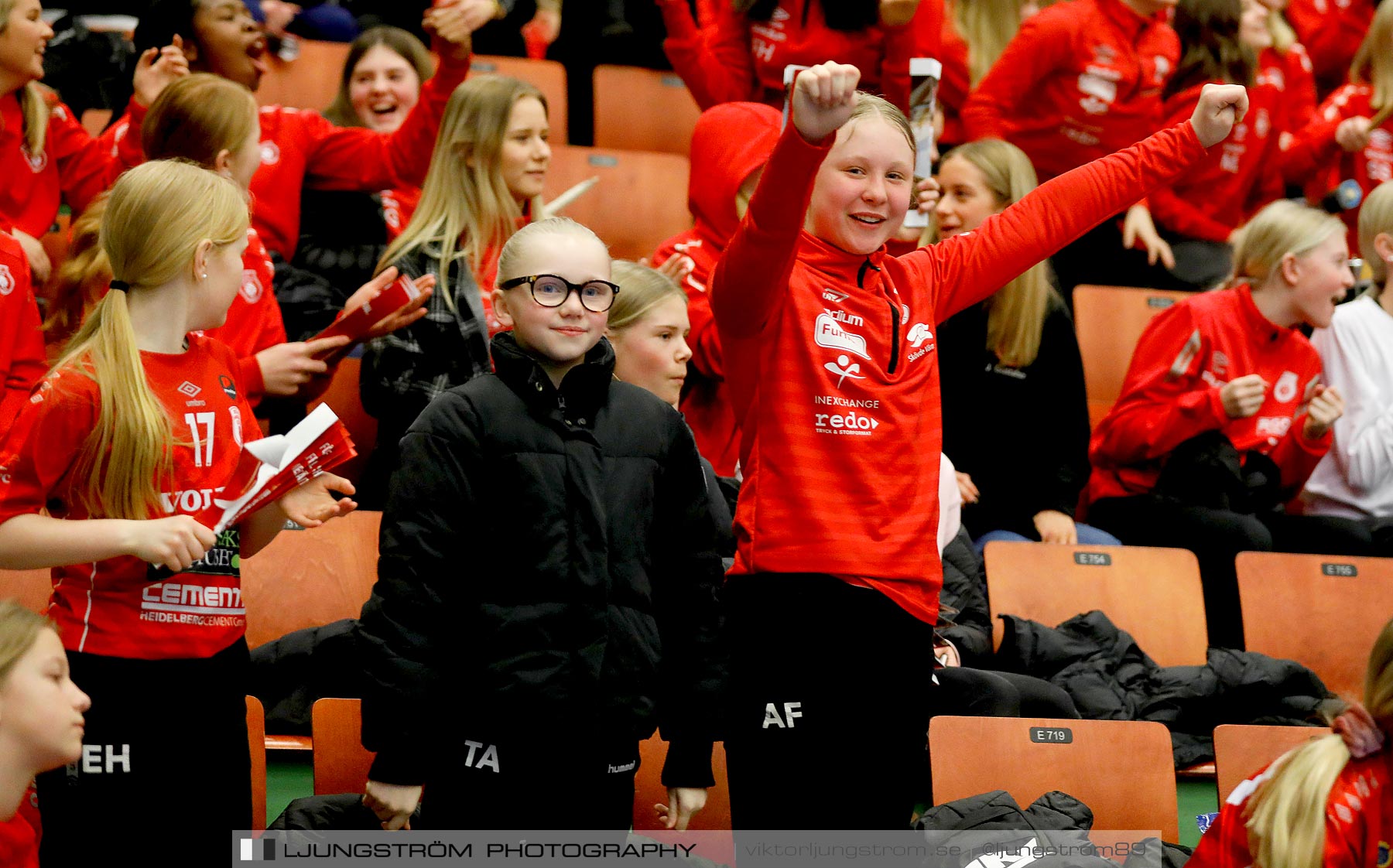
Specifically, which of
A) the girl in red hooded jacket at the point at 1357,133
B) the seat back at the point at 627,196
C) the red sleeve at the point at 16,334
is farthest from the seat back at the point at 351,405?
the girl in red hooded jacket at the point at 1357,133

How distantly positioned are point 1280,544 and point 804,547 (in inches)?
106

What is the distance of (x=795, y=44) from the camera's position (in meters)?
4.69

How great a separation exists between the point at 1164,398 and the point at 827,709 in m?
2.39

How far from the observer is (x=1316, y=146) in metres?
5.83

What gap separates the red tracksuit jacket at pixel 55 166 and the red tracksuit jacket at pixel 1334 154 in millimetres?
4295

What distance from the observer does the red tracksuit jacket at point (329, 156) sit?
13.6 feet

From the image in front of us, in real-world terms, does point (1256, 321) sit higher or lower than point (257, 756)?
higher

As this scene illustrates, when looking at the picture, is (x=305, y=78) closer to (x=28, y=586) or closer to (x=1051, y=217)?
(x=28, y=586)

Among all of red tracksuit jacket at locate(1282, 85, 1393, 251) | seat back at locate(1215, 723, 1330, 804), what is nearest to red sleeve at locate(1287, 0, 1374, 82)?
red tracksuit jacket at locate(1282, 85, 1393, 251)

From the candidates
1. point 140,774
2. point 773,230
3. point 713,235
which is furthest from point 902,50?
point 140,774

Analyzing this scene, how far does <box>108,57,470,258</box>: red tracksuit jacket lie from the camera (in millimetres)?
4141

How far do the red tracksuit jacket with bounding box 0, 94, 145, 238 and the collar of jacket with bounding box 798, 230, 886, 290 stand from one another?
93.9 inches

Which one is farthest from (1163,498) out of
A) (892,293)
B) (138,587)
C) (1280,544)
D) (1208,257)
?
(138,587)

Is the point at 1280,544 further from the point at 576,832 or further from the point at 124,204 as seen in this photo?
the point at 124,204
